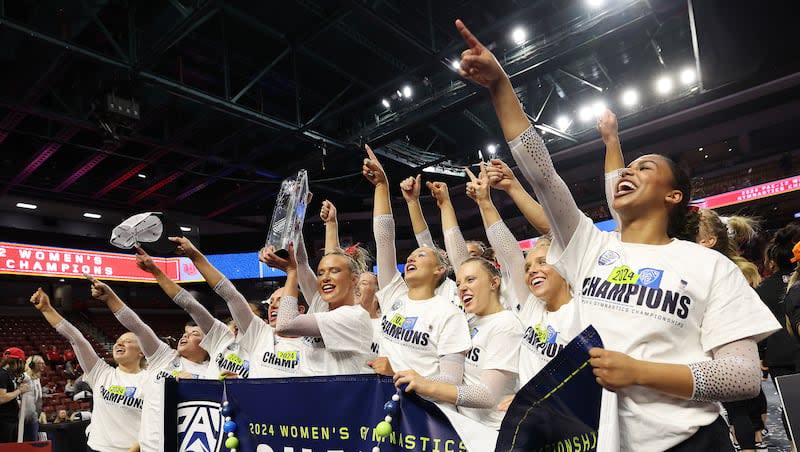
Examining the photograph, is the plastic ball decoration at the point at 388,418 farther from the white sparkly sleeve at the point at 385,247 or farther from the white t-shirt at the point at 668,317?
the white sparkly sleeve at the point at 385,247

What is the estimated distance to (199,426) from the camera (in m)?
2.40

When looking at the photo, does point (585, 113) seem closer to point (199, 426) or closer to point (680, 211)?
point (680, 211)

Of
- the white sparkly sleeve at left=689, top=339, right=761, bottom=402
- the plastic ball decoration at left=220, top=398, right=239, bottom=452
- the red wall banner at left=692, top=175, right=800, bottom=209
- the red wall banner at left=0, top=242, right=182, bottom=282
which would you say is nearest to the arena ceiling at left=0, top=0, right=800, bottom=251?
the red wall banner at left=0, top=242, right=182, bottom=282

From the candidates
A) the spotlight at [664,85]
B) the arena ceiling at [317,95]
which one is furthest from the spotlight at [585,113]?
the spotlight at [664,85]

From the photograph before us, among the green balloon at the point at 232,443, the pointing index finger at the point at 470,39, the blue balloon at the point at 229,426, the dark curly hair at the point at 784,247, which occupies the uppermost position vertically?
the pointing index finger at the point at 470,39

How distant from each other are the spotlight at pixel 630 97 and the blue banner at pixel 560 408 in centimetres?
1044

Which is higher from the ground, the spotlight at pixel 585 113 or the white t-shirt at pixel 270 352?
the spotlight at pixel 585 113

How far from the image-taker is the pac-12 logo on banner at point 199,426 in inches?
91.7

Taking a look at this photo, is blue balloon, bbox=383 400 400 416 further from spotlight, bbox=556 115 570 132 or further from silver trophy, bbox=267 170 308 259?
spotlight, bbox=556 115 570 132

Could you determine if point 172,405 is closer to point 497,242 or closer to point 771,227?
point 497,242

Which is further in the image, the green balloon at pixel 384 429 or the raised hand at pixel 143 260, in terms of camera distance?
the raised hand at pixel 143 260

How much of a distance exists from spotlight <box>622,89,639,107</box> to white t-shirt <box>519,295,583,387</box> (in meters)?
9.37

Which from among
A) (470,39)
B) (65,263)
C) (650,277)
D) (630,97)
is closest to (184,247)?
(470,39)

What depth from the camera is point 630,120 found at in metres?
10.8
